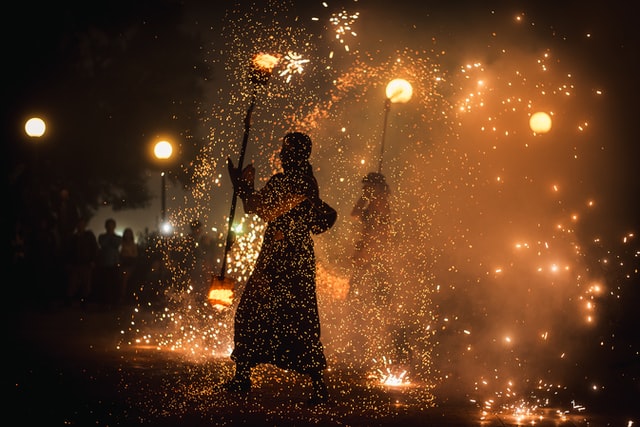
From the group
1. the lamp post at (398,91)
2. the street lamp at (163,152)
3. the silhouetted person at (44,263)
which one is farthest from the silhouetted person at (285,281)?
the street lamp at (163,152)

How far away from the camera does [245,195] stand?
20.7 ft

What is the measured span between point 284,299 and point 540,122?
14.6ft

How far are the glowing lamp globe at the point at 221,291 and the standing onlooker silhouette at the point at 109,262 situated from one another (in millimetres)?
10932

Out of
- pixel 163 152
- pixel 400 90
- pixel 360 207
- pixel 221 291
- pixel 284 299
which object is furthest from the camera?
pixel 163 152

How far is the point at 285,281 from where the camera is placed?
20.5 feet

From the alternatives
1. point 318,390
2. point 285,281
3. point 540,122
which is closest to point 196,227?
point 540,122

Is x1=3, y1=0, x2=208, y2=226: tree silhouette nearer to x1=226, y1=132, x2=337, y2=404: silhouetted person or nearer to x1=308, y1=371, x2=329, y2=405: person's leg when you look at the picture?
x1=226, y1=132, x2=337, y2=404: silhouetted person

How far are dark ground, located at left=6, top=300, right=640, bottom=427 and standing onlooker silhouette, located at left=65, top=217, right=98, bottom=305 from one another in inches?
287

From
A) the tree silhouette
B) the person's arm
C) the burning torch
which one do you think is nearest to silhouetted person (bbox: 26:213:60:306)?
the tree silhouette

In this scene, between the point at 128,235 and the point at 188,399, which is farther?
the point at 128,235

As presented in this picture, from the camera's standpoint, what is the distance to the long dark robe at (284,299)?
239 inches

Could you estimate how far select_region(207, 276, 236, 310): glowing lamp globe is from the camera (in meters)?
6.63

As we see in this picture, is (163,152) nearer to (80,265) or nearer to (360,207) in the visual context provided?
(80,265)

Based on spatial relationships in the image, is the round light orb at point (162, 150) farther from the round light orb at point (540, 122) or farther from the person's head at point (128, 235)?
the round light orb at point (540, 122)
